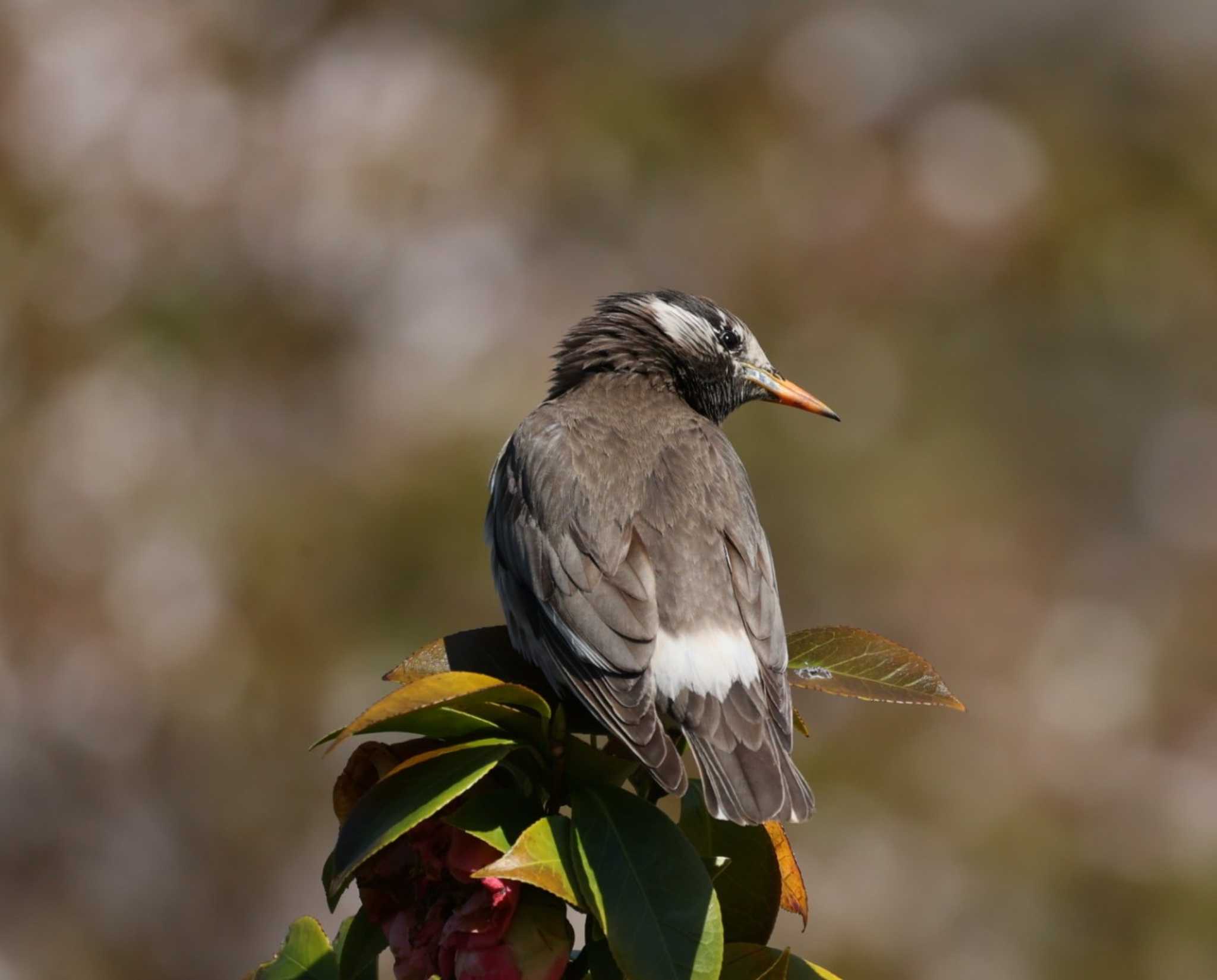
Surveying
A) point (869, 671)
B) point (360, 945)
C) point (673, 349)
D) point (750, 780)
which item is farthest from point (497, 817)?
point (673, 349)

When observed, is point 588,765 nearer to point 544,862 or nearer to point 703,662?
point 544,862

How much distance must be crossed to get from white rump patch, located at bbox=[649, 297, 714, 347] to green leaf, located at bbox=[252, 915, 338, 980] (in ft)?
7.47

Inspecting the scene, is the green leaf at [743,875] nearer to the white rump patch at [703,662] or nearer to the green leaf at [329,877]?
the white rump patch at [703,662]

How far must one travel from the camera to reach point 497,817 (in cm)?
256

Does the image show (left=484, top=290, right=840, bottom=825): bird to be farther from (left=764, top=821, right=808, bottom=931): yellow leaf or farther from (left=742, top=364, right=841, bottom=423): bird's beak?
(left=742, top=364, right=841, bottom=423): bird's beak

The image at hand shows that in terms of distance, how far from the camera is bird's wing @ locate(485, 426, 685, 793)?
3232 millimetres

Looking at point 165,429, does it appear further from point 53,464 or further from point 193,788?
point 193,788

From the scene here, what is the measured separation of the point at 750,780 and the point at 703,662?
1.51ft

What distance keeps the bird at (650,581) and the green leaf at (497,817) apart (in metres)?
0.35

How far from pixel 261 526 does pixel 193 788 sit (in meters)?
1.45

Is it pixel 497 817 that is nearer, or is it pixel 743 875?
pixel 497 817

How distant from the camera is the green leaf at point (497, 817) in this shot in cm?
249

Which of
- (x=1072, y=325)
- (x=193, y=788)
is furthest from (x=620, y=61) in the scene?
(x=193, y=788)

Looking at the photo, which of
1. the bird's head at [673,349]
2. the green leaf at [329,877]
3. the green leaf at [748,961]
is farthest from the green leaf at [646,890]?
the bird's head at [673,349]
